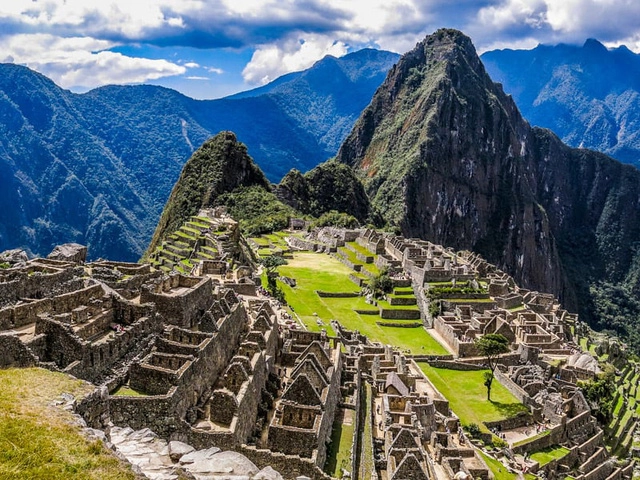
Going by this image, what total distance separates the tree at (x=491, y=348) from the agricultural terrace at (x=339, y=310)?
347cm

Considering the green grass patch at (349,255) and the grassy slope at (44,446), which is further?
the green grass patch at (349,255)

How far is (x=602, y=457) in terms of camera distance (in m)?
39.5

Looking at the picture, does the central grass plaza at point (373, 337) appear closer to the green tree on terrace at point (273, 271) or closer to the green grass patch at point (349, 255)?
the green tree on terrace at point (273, 271)

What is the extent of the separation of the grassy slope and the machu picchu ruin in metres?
0.72

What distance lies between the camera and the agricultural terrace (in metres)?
47.3

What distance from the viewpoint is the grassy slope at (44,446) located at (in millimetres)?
10352

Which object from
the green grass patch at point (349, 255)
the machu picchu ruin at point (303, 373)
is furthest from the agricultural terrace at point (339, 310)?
the green grass patch at point (349, 255)

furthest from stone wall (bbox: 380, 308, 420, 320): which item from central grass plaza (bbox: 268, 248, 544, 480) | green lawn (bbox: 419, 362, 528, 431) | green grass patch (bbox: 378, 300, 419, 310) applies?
green lawn (bbox: 419, 362, 528, 431)

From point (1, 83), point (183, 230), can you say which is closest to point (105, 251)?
point (183, 230)

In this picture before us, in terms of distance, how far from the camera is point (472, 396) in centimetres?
4050

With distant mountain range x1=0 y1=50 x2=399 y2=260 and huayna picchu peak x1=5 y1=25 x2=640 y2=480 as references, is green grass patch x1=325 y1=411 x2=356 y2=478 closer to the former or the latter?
huayna picchu peak x1=5 y1=25 x2=640 y2=480

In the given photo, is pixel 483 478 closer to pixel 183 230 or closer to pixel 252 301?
pixel 252 301

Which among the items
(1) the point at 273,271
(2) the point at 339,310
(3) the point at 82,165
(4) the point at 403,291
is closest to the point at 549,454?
(2) the point at 339,310

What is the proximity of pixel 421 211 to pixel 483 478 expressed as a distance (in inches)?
6590
